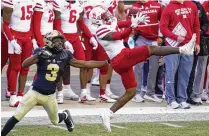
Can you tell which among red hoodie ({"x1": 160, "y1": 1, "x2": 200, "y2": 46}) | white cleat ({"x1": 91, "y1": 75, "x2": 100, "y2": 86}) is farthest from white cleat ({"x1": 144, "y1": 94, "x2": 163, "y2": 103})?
white cleat ({"x1": 91, "y1": 75, "x2": 100, "y2": 86})

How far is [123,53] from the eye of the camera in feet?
28.6

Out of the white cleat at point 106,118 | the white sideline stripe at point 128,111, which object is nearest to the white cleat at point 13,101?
the white sideline stripe at point 128,111

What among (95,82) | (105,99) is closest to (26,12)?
(105,99)

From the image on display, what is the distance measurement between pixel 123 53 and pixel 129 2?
989cm

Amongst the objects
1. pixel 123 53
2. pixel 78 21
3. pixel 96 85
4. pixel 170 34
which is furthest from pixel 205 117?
pixel 96 85

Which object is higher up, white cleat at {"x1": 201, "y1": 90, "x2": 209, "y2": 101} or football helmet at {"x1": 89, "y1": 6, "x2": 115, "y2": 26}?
football helmet at {"x1": 89, "y1": 6, "x2": 115, "y2": 26}

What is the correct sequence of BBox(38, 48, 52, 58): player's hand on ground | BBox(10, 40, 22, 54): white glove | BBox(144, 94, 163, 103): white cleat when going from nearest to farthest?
BBox(38, 48, 52, 58): player's hand on ground → BBox(10, 40, 22, 54): white glove → BBox(144, 94, 163, 103): white cleat

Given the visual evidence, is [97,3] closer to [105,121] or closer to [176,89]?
[176,89]

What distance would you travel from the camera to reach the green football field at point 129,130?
859cm

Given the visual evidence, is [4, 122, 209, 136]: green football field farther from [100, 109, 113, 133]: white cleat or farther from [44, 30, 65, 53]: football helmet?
[44, 30, 65, 53]: football helmet

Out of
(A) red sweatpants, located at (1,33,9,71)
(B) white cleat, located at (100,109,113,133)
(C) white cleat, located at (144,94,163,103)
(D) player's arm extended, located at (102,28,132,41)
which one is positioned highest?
(D) player's arm extended, located at (102,28,132,41)

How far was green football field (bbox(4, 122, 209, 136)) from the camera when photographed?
859cm

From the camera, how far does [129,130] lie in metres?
8.91

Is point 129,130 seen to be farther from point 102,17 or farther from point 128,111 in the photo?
point 102,17
